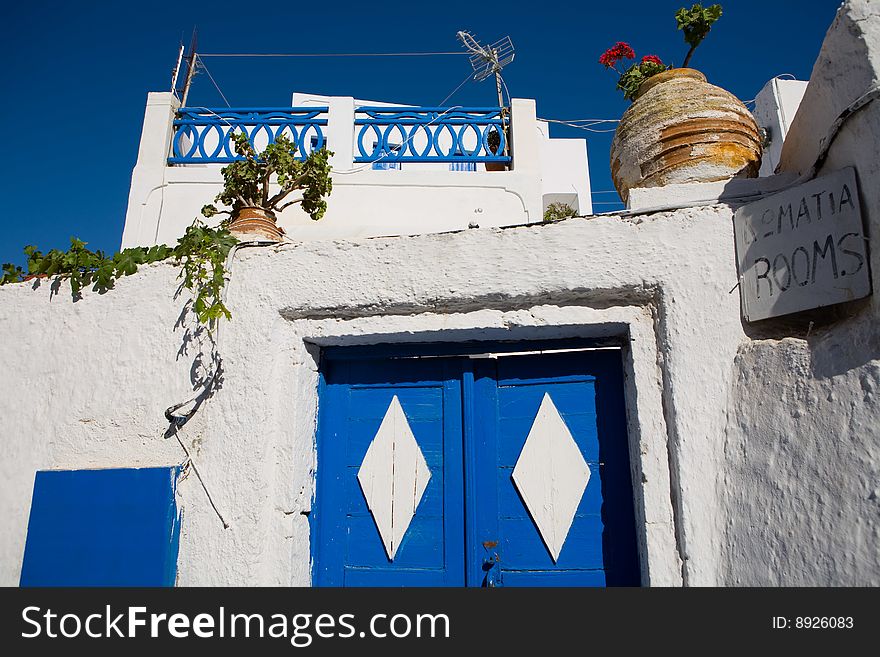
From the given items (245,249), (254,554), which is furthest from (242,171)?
(254,554)

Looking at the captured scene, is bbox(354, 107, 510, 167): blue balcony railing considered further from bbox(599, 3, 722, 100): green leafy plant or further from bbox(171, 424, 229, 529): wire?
bbox(171, 424, 229, 529): wire

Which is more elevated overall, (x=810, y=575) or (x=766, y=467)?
(x=766, y=467)

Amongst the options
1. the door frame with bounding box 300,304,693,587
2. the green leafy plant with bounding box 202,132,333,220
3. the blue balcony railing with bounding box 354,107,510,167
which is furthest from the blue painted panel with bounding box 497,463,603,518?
the blue balcony railing with bounding box 354,107,510,167

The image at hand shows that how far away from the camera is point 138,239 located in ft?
15.8

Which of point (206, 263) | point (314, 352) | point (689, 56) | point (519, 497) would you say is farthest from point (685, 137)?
point (206, 263)

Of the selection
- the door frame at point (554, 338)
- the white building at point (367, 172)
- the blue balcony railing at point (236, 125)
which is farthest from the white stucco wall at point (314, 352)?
the blue balcony railing at point (236, 125)

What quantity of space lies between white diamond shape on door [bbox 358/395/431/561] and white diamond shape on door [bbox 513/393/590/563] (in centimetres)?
45

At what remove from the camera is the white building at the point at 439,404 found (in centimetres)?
211

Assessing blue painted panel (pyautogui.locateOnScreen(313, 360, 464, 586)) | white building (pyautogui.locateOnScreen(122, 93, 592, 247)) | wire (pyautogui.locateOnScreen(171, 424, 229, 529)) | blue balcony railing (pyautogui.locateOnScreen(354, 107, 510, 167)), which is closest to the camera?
wire (pyautogui.locateOnScreen(171, 424, 229, 529))

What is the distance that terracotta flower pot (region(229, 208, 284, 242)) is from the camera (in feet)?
9.25

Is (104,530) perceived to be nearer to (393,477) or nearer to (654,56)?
(393,477)

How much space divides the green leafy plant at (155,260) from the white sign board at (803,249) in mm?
2132
